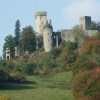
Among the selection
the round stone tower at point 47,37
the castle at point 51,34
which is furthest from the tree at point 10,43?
the round stone tower at point 47,37

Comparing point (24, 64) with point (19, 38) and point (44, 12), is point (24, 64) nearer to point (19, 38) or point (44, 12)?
point (19, 38)

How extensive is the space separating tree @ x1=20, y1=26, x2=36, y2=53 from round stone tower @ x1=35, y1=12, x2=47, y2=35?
183 inches

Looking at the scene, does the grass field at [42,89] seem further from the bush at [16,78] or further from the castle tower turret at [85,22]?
the castle tower turret at [85,22]

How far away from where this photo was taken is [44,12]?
113750 millimetres

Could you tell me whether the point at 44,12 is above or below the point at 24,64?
above

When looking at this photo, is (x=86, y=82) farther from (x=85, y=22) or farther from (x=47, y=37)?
(x=85, y=22)

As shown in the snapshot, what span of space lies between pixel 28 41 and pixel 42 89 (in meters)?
38.6

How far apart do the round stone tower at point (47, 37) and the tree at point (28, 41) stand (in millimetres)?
1720

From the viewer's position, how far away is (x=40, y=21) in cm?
11144

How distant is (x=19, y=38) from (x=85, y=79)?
52182 millimetres

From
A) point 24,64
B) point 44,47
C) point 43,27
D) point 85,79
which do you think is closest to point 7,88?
point 85,79

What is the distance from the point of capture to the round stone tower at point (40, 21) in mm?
109438

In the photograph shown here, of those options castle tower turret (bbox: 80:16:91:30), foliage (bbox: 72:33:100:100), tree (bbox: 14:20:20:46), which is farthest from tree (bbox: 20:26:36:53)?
foliage (bbox: 72:33:100:100)

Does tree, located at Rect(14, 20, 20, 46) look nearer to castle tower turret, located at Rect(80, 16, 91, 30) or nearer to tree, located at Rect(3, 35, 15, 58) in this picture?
tree, located at Rect(3, 35, 15, 58)
